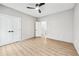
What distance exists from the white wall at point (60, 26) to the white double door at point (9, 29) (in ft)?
9.43

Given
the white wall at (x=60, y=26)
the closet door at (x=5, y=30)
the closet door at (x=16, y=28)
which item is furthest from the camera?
the closet door at (x=16, y=28)

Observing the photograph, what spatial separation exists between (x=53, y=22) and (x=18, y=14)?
121 inches

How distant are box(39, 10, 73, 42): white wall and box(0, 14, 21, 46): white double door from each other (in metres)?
2.87

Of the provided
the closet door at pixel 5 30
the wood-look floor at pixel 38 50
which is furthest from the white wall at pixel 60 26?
the closet door at pixel 5 30

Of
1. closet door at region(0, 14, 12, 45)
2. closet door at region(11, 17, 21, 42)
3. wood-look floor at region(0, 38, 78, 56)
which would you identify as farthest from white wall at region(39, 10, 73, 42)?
closet door at region(0, 14, 12, 45)

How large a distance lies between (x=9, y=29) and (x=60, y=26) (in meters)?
3.79

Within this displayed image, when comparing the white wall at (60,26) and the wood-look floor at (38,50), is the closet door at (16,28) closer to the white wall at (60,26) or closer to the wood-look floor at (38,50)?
the wood-look floor at (38,50)

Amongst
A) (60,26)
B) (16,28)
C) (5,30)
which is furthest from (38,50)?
(60,26)

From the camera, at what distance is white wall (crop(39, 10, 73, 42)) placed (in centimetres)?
494

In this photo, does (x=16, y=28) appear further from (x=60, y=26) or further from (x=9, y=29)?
(x=60, y=26)

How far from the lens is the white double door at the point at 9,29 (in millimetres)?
4234

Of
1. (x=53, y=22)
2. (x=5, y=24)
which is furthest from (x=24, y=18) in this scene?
(x=53, y=22)

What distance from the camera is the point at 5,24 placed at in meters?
4.43

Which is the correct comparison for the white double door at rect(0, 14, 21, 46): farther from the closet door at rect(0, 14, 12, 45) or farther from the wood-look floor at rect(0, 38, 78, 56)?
the wood-look floor at rect(0, 38, 78, 56)
